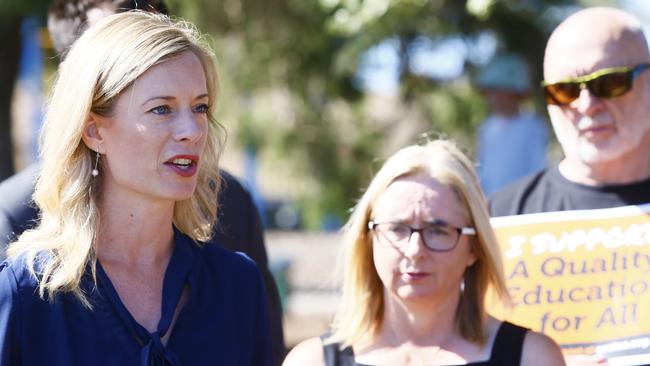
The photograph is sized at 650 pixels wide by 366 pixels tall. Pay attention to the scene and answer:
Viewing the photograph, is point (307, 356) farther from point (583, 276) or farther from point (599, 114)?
point (599, 114)

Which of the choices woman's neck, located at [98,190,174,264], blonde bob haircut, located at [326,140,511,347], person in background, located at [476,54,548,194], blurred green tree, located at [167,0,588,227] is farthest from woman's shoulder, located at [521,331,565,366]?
blurred green tree, located at [167,0,588,227]

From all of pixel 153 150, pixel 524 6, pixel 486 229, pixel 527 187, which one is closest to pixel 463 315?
pixel 486 229

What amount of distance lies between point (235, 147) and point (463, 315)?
6534 mm

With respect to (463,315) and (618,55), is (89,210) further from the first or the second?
(618,55)

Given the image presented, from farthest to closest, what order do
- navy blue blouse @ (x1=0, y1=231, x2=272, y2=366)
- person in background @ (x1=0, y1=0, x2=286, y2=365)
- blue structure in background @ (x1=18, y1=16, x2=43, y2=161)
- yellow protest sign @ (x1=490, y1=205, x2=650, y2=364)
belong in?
1. blue structure in background @ (x1=18, y1=16, x2=43, y2=161)
2. yellow protest sign @ (x1=490, y1=205, x2=650, y2=364)
3. person in background @ (x1=0, y1=0, x2=286, y2=365)
4. navy blue blouse @ (x1=0, y1=231, x2=272, y2=366)

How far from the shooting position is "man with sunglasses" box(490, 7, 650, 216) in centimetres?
357

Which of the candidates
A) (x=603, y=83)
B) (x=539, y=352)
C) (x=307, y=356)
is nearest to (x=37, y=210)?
(x=307, y=356)

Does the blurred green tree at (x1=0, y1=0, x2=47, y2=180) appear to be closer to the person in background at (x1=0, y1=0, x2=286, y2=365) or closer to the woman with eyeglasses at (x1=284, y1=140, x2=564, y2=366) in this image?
the person in background at (x1=0, y1=0, x2=286, y2=365)

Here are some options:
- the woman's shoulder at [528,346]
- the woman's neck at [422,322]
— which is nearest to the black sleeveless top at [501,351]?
the woman's shoulder at [528,346]

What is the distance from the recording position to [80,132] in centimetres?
264

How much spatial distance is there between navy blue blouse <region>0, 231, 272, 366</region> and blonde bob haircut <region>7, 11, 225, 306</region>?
4 cm

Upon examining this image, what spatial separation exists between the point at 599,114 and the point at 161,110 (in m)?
→ 1.63

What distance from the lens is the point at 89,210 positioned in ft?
8.80

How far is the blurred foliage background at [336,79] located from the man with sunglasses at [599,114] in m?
3.89
